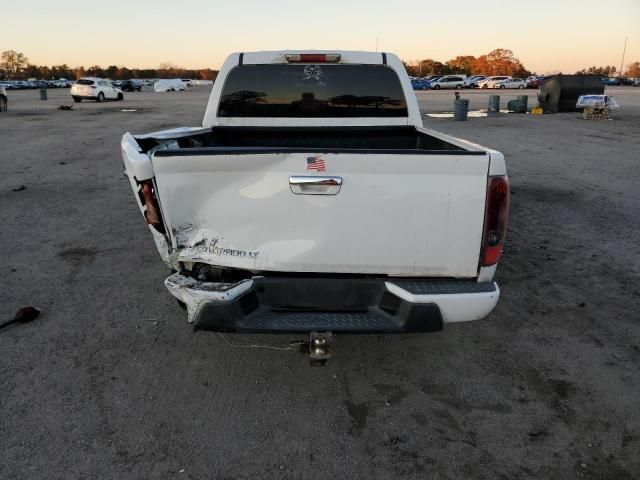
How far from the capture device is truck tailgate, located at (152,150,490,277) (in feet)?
8.73

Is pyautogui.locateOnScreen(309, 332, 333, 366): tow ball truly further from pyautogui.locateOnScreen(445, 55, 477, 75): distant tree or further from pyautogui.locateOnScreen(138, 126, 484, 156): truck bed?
pyautogui.locateOnScreen(445, 55, 477, 75): distant tree

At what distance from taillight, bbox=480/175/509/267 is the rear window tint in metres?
2.15

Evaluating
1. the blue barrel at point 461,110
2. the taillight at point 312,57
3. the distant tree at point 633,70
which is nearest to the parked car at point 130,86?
the blue barrel at point 461,110

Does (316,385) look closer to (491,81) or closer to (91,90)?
(91,90)

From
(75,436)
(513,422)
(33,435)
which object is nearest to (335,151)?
(513,422)

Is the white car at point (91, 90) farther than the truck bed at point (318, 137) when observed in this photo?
Yes

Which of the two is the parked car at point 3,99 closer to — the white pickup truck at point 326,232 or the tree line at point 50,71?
the white pickup truck at point 326,232

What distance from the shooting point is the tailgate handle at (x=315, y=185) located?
2.65 metres

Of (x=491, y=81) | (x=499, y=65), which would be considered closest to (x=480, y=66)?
(x=499, y=65)

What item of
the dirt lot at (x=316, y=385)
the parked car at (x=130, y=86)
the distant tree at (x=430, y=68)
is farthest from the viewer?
the distant tree at (x=430, y=68)

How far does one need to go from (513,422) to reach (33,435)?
9.65ft

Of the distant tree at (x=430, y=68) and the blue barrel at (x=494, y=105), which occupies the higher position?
the distant tree at (x=430, y=68)

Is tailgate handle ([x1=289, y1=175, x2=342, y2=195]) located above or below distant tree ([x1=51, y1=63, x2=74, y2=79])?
below

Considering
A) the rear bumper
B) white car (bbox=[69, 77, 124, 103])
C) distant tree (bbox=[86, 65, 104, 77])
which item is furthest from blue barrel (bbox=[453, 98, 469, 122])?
distant tree (bbox=[86, 65, 104, 77])
